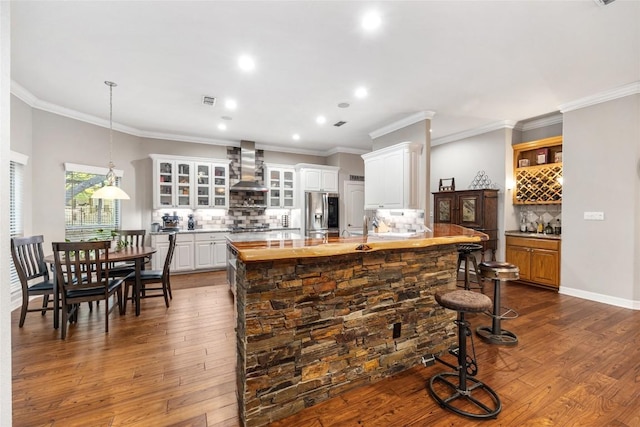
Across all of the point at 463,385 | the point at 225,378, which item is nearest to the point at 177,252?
the point at 225,378

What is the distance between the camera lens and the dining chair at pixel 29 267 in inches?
123

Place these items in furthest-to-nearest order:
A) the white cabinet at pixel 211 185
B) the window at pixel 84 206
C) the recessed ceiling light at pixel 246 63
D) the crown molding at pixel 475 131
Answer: the white cabinet at pixel 211 185, the crown molding at pixel 475 131, the window at pixel 84 206, the recessed ceiling light at pixel 246 63

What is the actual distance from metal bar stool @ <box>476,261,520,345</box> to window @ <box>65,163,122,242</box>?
574 cm

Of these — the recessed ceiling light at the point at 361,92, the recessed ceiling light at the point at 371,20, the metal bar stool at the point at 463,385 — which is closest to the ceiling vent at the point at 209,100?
the recessed ceiling light at the point at 361,92

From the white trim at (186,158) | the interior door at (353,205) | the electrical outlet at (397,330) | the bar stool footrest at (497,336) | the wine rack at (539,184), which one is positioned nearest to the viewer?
the electrical outlet at (397,330)

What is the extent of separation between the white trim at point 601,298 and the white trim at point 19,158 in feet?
27.4

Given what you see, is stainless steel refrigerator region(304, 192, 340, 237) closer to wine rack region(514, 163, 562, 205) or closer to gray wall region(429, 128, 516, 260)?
gray wall region(429, 128, 516, 260)

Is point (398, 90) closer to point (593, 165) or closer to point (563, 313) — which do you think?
point (593, 165)

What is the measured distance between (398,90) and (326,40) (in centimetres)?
153

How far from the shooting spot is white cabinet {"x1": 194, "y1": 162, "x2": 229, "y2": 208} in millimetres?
6348

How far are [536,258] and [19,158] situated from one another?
27.0 ft

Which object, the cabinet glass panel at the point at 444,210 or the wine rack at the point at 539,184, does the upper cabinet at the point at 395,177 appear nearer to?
the cabinet glass panel at the point at 444,210

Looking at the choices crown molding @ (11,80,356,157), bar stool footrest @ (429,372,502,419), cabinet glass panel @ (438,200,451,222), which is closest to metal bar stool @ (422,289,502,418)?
bar stool footrest @ (429,372,502,419)

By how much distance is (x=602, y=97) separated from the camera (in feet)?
13.3
